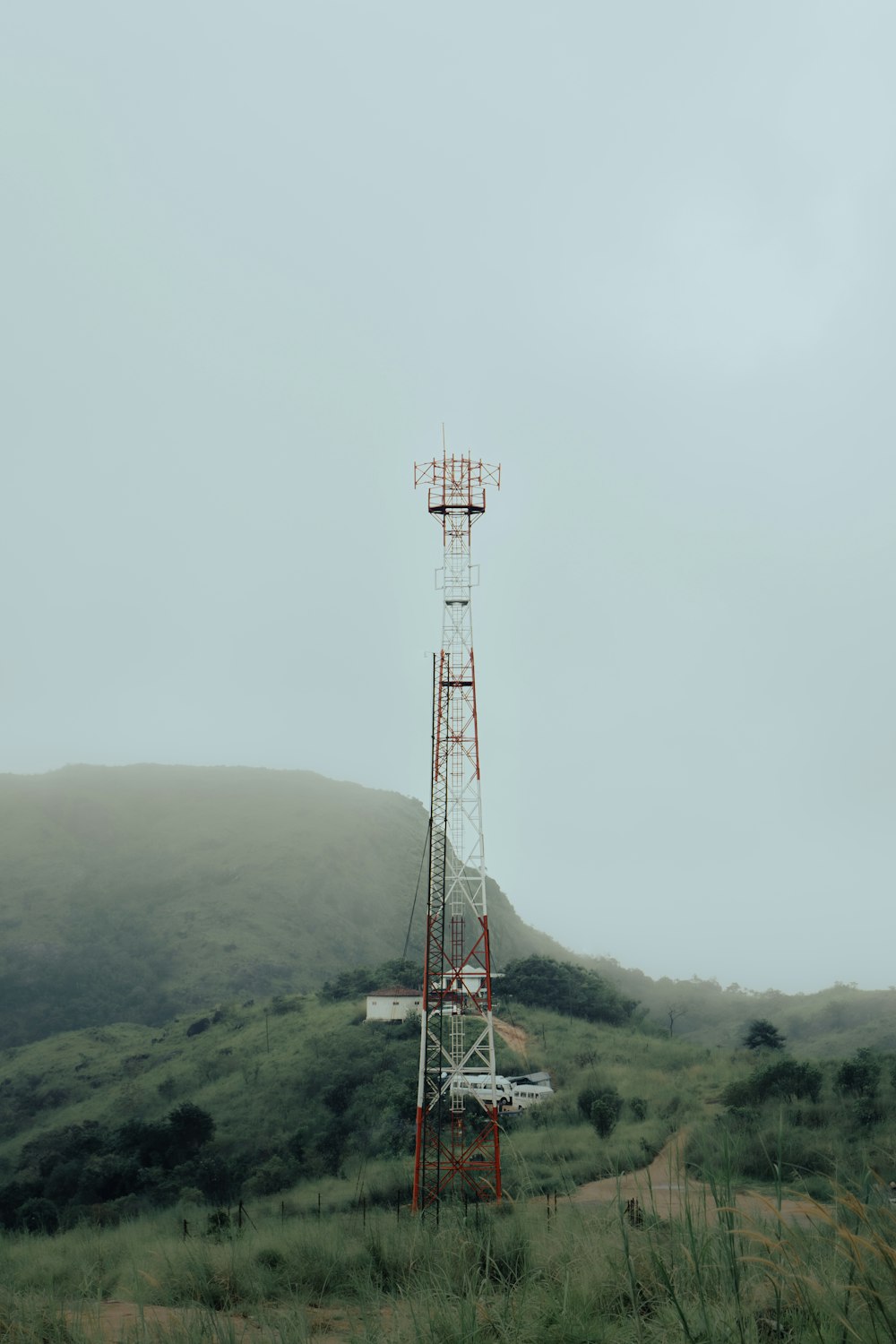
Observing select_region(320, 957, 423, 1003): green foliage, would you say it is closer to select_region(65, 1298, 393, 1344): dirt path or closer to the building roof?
the building roof

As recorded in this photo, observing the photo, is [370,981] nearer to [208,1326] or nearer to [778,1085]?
[778,1085]

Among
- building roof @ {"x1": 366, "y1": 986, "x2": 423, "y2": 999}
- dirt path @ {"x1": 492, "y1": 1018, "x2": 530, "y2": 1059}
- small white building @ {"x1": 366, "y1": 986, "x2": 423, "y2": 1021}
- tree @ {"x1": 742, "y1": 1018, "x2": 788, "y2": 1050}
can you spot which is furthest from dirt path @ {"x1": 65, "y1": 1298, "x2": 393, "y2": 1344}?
tree @ {"x1": 742, "y1": 1018, "x2": 788, "y2": 1050}

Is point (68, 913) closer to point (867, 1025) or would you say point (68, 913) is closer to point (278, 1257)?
point (867, 1025)

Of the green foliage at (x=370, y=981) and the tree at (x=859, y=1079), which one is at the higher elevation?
the tree at (x=859, y=1079)

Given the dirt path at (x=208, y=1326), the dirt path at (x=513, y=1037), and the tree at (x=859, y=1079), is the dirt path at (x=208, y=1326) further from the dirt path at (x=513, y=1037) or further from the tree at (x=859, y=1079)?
the dirt path at (x=513, y=1037)

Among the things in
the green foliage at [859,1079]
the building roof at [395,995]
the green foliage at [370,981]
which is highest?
the green foliage at [859,1079]

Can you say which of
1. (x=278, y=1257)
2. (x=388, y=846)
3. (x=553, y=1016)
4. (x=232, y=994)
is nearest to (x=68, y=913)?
(x=232, y=994)

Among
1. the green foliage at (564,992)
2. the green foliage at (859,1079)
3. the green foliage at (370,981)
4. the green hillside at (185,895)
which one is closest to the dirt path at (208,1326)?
the green foliage at (859,1079)

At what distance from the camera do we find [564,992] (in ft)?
224

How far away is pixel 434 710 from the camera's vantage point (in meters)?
25.8

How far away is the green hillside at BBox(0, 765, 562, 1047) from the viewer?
96.9m

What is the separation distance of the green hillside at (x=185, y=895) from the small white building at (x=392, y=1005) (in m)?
42.2

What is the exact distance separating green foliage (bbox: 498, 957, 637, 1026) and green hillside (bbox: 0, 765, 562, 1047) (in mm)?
33321

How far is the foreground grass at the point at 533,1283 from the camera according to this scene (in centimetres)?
428
